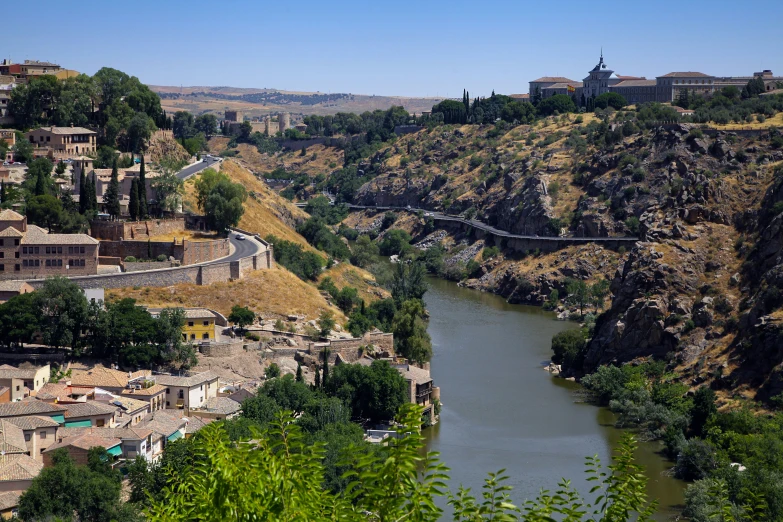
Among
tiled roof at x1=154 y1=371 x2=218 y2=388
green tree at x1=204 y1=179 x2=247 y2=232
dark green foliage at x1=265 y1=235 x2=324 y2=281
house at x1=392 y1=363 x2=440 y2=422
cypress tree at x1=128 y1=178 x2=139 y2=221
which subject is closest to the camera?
tiled roof at x1=154 y1=371 x2=218 y2=388

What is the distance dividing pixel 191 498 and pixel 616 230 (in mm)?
64525

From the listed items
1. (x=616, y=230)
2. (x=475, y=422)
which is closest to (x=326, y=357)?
(x=475, y=422)

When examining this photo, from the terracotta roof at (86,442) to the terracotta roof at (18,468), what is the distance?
3.71 feet

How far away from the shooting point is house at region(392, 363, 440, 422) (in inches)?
1613

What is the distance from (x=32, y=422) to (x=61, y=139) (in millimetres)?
28663

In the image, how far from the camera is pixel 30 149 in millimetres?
56312

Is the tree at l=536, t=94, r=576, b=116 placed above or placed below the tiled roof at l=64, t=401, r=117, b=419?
above

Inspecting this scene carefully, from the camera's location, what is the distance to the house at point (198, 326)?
43000 millimetres


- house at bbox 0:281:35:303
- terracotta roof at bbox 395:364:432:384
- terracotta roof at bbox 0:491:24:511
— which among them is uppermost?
house at bbox 0:281:35:303

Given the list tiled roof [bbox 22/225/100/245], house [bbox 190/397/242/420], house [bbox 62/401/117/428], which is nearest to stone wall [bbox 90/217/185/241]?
tiled roof [bbox 22/225/100/245]

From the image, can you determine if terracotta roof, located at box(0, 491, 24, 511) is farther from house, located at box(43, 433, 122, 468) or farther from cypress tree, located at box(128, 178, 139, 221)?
cypress tree, located at box(128, 178, 139, 221)

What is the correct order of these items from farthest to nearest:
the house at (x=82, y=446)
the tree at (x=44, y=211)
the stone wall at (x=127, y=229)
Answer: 1. the stone wall at (x=127, y=229)
2. the tree at (x=44, y=211)
3. the house at (x=82, y=446)

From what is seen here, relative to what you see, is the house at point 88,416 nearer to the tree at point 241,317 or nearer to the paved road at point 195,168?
the tree at point 241,317

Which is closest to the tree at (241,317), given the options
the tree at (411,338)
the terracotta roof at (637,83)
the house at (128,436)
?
the tree at (411,338)
